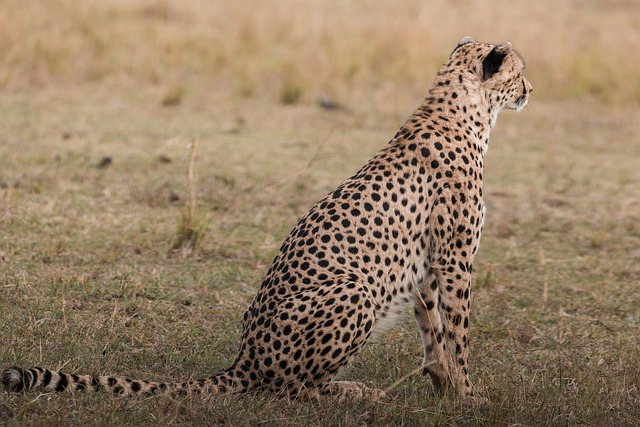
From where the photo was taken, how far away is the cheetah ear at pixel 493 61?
4445 millimetres

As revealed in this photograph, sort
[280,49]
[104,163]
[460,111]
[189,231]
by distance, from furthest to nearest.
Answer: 1. [280,49]
2. [104,163]
3. [189,231]
4. [460,111]

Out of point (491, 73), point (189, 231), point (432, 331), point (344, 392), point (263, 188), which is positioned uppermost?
point (491, 73)

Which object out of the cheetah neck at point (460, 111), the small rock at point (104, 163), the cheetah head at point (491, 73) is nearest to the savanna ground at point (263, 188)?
the small rock at point (104, 163)

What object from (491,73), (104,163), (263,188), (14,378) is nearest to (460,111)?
(491,73)

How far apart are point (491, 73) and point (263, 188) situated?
2399 millimetres

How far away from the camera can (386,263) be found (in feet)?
12.9

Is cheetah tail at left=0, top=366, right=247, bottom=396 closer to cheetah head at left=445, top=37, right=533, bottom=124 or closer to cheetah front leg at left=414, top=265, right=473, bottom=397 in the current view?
cheetah front leg at left=414, top=265, right=473, bottom=397

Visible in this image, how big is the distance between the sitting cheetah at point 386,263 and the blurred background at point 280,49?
576cm

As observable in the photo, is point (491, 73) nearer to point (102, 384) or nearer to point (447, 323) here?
point (447, 323)

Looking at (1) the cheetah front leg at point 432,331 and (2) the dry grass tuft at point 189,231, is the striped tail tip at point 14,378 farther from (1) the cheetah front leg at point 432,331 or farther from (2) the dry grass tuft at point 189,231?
(2) the dry grass tuft at point 189,231

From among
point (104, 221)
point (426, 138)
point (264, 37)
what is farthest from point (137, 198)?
point (264, 37)

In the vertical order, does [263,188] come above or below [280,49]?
below

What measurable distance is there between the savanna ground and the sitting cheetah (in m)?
0.11

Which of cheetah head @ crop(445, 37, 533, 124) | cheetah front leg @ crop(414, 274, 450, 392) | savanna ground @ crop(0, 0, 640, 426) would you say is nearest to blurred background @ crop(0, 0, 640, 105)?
savanna ground @ crop(0, 0, 640, 426)
